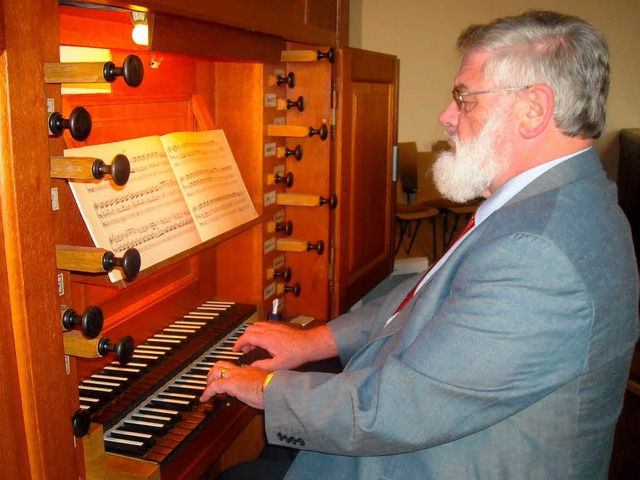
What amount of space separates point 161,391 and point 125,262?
1.86 feet

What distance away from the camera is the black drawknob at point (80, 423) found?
4.08 ft

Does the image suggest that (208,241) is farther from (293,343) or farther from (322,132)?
(322,132)

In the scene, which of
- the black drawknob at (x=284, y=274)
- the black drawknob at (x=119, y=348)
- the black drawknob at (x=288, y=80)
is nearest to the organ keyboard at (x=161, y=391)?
the black drawknob at (x=119, y=348)

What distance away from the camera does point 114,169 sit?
116 centimetres

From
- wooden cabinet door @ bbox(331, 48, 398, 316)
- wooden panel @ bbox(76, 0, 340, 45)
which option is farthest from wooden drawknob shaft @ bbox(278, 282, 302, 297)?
wooden panel @ bbox(76, 0, 340, 45)

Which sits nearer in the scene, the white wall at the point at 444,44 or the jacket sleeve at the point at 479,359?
the jacket sleeve at the point at 479,359

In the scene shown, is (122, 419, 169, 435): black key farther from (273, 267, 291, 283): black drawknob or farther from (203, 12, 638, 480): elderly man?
(273, 267, 291, 283): black drawknob

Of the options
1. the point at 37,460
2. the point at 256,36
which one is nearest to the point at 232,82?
the point at 256,36

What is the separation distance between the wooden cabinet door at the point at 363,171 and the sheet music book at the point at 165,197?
0.40m

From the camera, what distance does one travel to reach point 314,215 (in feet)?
7.86

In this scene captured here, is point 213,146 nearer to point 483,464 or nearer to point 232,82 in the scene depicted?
point 232,82

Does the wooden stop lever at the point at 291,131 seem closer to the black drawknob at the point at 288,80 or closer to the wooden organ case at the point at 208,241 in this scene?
the wooden organ case at the point at 208,241

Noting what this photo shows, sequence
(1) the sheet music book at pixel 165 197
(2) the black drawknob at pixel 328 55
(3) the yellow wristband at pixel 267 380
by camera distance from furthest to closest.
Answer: (2) the black drawknob at pixel 328 55 < (1) the sheet music book at pixel 165 197 < (3) the yellow wristband at pixel 267 380

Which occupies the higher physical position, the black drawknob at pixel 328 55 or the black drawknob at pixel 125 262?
the black drawknob at pixel 328 55
